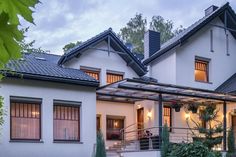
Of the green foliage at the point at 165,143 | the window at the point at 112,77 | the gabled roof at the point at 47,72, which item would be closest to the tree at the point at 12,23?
A: the gabled roof at the point at 47,72

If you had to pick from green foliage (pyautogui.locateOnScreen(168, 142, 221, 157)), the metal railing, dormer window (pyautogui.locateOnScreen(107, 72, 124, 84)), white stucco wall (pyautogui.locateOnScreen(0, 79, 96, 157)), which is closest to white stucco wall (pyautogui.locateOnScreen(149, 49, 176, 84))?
dormer window (pyautogui.locateOnScreen(107, 72, 124, 84))

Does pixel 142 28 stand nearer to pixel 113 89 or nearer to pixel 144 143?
pixel 144 143

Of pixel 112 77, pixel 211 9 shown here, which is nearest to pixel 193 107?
pixel 112 77

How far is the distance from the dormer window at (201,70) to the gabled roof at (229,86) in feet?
2.66

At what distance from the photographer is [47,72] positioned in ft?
52.1

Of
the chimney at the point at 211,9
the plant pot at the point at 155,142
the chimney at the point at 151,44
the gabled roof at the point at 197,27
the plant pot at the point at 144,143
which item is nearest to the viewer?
the plant pot at the point at 155,142

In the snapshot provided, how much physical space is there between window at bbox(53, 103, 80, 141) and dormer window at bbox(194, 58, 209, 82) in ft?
23.9

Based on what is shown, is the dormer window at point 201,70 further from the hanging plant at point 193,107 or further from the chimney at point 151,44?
the chimney at point 151,44

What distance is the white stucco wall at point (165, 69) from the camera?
2036 centimetres

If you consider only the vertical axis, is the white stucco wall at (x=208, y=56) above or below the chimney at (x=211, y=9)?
below

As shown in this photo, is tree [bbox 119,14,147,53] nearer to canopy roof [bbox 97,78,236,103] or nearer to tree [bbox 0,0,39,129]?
canopy roof [bbox 97,78,236,103]

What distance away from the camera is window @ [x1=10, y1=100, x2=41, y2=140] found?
48.2 feet

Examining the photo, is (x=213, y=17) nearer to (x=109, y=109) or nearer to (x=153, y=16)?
(x=109, y=109)

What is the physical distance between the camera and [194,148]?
15125 millimetres
